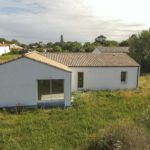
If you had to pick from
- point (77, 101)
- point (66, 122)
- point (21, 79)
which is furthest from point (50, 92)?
point (66, 122)

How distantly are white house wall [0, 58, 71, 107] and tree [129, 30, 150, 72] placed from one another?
1018 inches

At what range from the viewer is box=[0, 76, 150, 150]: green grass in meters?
7.72

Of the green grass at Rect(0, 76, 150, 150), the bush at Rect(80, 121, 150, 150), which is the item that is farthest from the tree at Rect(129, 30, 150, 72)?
the bush at Rect(80, 121, 150, 150)

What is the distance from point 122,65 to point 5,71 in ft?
43.6

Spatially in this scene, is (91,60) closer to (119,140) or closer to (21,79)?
(21,79)

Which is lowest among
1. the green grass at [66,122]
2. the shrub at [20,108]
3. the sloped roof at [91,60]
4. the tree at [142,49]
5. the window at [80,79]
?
the green grass at [66,122]

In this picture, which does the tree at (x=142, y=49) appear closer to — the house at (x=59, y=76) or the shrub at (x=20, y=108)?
the house at (x=59, y=76)

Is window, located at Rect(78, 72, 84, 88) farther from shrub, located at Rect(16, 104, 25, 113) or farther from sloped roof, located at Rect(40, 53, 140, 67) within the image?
shrub, located at Rect(16, 104, 25, 113)

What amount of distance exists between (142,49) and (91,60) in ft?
63.9

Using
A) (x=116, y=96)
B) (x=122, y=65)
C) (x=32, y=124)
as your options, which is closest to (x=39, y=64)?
(x=32, y=124)

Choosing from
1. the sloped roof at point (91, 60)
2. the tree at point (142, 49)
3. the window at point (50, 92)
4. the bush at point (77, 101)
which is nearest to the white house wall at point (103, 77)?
the sloped roof at point (91, 60)

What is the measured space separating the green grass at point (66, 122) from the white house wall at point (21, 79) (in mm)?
1348

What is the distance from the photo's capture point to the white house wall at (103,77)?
17242 millimetres

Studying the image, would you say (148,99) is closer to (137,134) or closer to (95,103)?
(95,103)
